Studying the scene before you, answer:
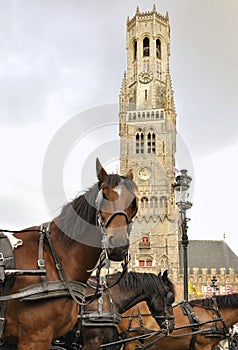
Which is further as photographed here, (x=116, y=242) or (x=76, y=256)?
(x=76, y=256)

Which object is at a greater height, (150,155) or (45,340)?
(150,155)

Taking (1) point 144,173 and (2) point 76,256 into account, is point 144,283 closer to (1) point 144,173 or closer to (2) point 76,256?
(2) point 76,256

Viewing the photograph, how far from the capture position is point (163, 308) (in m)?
7.92

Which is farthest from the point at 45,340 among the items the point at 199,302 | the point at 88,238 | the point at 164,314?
the point at 199,302

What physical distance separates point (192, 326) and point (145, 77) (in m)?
54.6

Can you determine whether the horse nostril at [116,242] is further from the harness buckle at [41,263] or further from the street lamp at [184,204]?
the street lamp at [184,204]

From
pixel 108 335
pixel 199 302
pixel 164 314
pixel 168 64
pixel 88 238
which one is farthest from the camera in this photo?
pixel 168 64

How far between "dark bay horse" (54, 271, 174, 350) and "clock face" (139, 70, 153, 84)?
177 feet

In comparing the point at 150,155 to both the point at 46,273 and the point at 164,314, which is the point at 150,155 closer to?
the point at 164,314

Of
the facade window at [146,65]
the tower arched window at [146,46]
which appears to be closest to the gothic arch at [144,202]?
the facade window at [146,65]

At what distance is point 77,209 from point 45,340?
140 centimetres

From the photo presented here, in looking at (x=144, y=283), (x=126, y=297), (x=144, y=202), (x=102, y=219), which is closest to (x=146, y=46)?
(x=144, y=202)

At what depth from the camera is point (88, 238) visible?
468 cm

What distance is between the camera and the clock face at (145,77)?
60.4 metres
